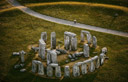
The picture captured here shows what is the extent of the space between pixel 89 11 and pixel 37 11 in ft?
34.7

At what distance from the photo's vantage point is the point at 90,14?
1521 inches

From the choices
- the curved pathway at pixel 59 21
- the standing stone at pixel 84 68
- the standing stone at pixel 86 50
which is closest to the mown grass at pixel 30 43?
the standing stone at pixel 84 68

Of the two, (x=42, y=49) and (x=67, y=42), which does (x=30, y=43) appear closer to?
(x=42, y=49)

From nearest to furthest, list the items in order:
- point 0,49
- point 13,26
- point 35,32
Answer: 1. point 0,49
2. point 35,32
3. point 13,26

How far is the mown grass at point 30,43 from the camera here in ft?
71.2

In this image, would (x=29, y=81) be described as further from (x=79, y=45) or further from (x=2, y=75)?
(x=79, y=45)

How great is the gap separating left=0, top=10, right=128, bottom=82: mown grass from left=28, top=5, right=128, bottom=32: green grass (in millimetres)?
3618

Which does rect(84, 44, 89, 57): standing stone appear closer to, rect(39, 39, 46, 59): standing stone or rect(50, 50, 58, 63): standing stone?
rect(50, 50, 58, 63): standing stone

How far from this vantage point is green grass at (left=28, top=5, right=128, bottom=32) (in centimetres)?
3491

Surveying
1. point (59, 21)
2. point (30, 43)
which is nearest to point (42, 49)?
point (30, 43)

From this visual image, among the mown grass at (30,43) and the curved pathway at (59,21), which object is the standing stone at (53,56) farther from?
the curved pathway at (59,21)

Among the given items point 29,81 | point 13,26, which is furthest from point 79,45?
point 13,26

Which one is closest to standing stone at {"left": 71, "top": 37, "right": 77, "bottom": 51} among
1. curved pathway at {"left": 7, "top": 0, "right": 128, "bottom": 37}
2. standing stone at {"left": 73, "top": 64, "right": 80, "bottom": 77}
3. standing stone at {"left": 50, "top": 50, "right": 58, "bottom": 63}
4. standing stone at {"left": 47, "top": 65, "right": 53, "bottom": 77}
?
standing stone at {"left": 50, "top": 50, "right": 58, "bottom": 63}

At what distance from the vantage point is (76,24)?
3512 cm
